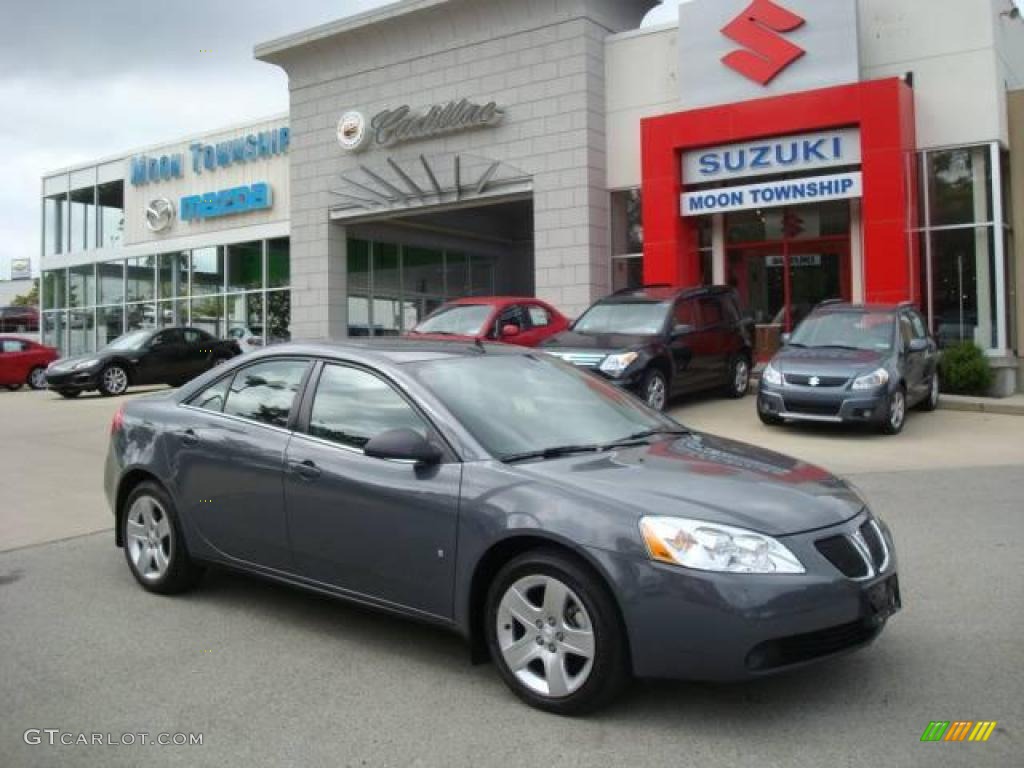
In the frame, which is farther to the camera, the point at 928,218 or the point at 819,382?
the point at 928,218

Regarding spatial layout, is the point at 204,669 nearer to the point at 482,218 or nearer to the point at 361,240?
the point at 361,240

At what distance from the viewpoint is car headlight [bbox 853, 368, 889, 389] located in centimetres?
1133

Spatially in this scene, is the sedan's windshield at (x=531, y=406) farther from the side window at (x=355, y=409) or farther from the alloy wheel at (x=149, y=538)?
the alloy wheel at (x=149, y=538)

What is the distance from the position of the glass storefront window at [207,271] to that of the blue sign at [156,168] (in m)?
2.64

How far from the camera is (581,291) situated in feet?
66.4

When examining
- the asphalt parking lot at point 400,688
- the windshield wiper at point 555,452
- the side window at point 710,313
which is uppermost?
the side window at point 710,313

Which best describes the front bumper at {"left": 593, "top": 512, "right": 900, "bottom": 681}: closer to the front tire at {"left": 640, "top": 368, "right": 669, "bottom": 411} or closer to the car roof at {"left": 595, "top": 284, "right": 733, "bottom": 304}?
the front tire at {"left": 640, "top": 368, "right": 669, "bottom": 411}

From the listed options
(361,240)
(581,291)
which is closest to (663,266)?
(581,291)

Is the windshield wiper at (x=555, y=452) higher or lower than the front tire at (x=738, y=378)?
lower

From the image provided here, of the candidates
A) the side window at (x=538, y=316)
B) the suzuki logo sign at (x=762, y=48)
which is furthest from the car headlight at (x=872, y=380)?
the suzuki logo sign at (x=762, y=48)

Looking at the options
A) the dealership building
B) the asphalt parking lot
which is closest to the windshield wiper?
the asphalt parking lot

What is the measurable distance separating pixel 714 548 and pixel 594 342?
933cm

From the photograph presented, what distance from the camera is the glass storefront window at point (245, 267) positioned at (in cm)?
2772

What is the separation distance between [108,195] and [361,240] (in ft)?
39.1
